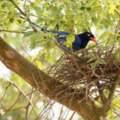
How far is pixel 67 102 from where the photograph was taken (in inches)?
85.1

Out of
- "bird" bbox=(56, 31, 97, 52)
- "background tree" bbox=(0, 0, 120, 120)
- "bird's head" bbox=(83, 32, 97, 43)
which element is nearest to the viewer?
"background tree" bbox=(0, 0, 120, 120)

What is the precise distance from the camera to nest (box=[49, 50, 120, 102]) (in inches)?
80.7

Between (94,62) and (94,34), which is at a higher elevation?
(94,34)

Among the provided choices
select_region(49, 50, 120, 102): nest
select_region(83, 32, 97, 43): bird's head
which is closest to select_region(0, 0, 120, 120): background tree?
select_region(49, 50, 120, 102): nest

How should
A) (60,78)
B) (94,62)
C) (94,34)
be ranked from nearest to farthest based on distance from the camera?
1. (94,62)
2. (60,78)
3. (94,34)

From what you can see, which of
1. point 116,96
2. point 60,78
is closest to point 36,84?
point 60,78

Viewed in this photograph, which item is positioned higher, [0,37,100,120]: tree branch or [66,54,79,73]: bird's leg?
[66,54,79,73]: bird's leg

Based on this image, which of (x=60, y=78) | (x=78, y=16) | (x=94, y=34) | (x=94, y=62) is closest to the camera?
(x=78, y=16)

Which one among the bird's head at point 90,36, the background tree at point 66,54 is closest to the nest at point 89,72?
the background tree at point 66,54

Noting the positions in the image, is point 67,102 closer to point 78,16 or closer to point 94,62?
point 94,62

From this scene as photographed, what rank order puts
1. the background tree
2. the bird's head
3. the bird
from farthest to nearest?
the bird's head
the bird
the background tree

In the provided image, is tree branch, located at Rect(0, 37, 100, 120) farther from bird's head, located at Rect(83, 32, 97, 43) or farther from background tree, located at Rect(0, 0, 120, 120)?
bird's head, located at Rect(83, 32, 97, 43)

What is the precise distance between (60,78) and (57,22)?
426mm

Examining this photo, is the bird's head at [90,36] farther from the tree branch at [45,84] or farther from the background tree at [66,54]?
the tree branch at [45,84]
